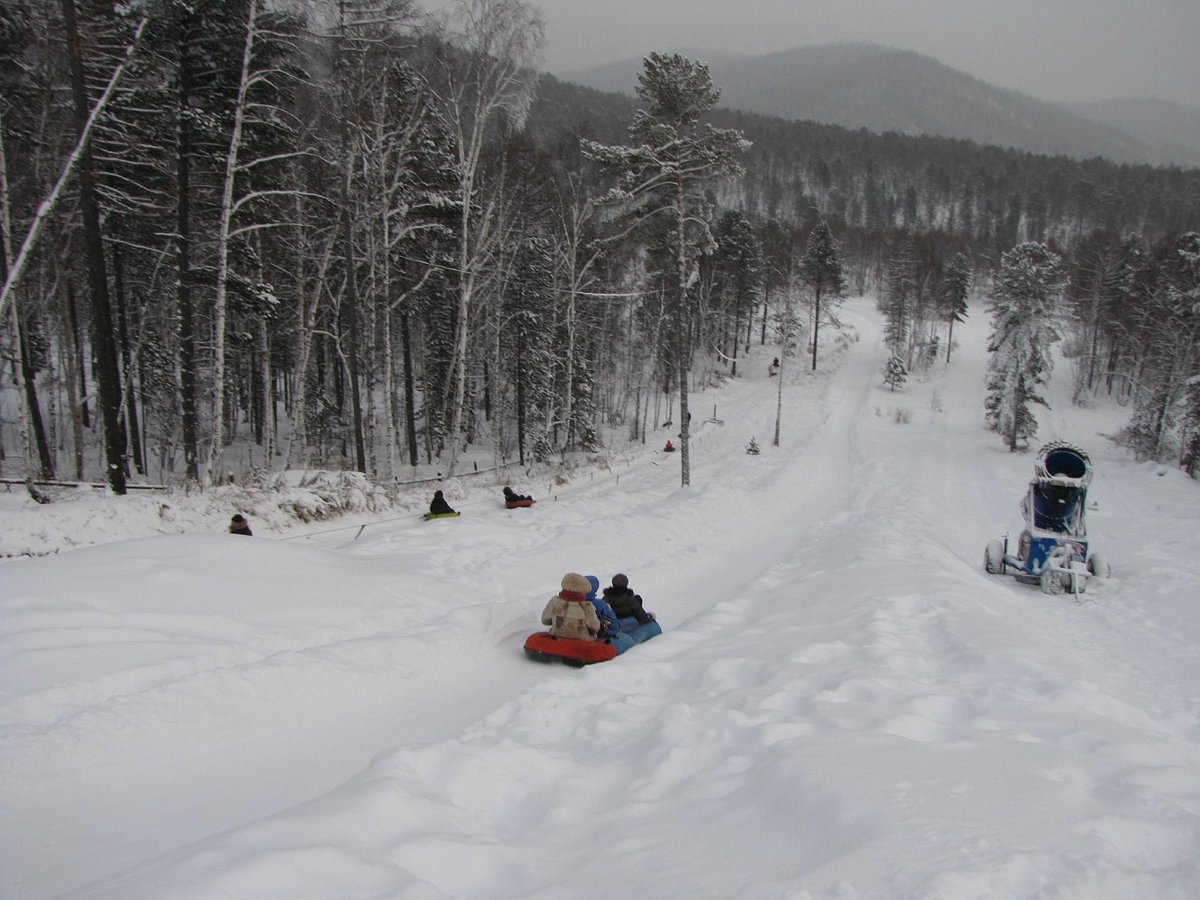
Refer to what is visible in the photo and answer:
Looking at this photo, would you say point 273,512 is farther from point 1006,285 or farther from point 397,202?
point 1006,285

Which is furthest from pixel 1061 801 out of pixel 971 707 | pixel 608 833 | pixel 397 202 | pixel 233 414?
pixel 233 414

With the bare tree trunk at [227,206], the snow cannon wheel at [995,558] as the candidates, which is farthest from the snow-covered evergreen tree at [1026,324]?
the bare tree trunk at [227,206]

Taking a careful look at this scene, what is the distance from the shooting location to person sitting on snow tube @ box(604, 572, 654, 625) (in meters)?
8.23

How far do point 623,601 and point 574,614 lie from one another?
1.06m

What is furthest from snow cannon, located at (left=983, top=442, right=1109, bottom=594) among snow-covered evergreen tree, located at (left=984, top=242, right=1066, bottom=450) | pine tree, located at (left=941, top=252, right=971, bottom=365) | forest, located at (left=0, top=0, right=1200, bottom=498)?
pine tree, located at (left=941, top=252, right=971, bottom=365)

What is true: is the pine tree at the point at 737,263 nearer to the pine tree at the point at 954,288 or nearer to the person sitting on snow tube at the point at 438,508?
the pine tree at the point at 954,288

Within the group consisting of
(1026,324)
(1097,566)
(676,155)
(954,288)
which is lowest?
(1097,566)

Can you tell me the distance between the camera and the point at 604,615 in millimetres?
7723

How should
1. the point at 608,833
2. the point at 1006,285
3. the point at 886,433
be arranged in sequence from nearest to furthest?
the point at 608,833 < the point at 1006,285 < the point at 886,433

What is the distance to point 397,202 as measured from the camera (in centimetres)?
1955

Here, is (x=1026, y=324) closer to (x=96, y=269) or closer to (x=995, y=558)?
(x=995, y=558)

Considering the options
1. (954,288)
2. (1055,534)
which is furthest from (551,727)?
(954,288)

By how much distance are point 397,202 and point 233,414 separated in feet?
54.0

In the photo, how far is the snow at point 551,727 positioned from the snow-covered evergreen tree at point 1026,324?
23.9 m
